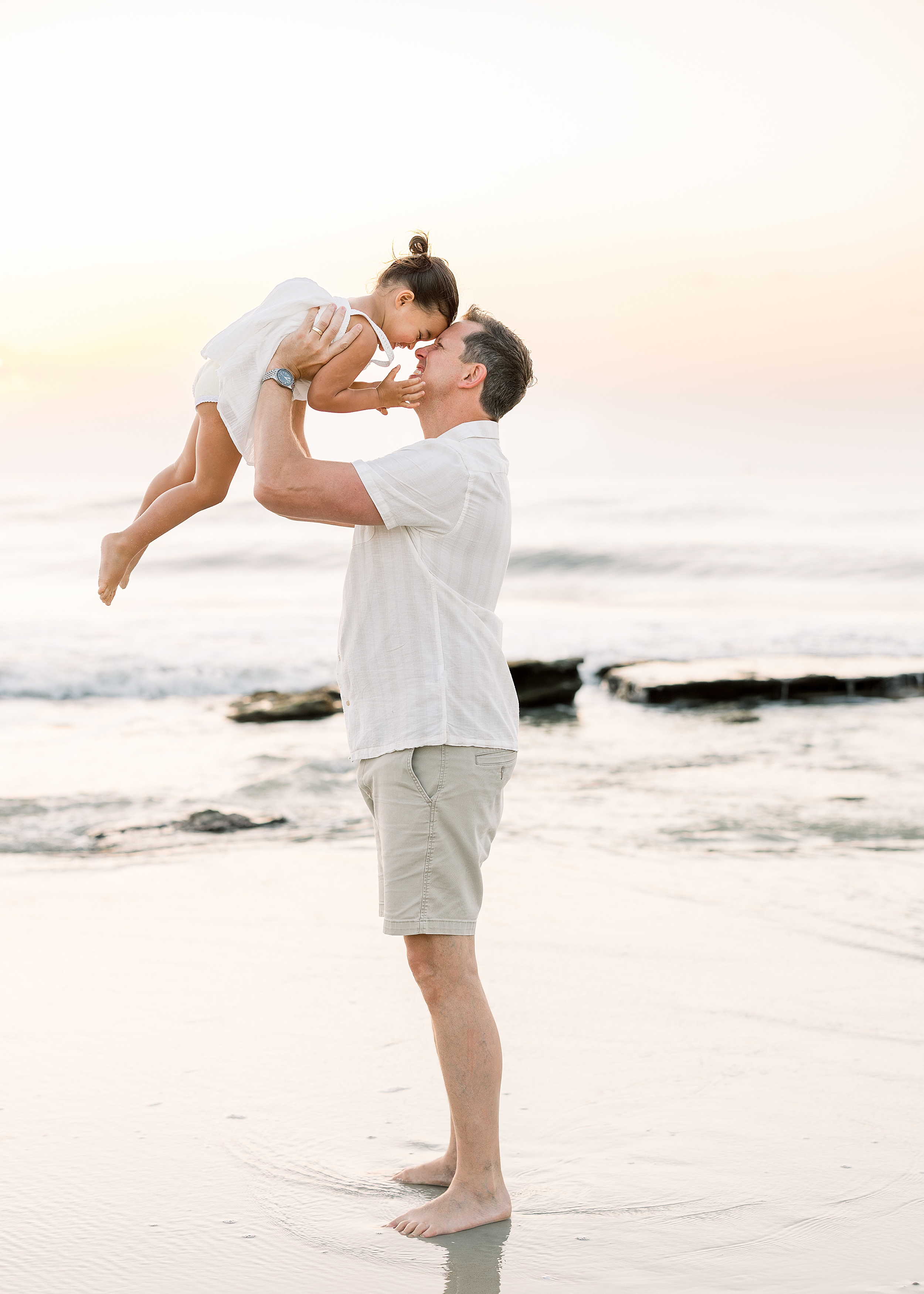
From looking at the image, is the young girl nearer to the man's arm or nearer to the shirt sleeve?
the man's arm

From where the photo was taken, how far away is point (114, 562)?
11.0 ft

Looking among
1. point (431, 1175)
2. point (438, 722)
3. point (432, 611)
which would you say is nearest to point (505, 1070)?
point (431, 1175)

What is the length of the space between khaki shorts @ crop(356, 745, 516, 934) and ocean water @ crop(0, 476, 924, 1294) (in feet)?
2.28

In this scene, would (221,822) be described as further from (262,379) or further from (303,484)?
(303,484)

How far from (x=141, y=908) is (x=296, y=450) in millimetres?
2977

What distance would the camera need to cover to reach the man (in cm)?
277

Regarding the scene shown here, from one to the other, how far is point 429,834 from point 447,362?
111 centimetres

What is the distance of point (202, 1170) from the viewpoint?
2.97 m

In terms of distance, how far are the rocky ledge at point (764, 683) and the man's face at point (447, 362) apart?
8.34 meters

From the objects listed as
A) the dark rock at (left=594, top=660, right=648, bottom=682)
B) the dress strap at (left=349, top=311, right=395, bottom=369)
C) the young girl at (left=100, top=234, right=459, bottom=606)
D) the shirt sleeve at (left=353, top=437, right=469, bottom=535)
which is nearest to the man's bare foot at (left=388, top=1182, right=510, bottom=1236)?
the shirt sleeve at (left=353, top=437, right=469, bottom=535)

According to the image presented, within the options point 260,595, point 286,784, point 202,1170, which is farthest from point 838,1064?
point 260,595

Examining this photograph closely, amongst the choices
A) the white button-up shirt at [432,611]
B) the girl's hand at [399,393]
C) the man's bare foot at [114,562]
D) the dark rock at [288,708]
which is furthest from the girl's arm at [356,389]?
the dark rock at [288,708]

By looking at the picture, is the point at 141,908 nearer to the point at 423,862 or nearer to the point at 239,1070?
the point at 239,1070

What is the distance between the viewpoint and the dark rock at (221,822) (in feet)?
21.2
